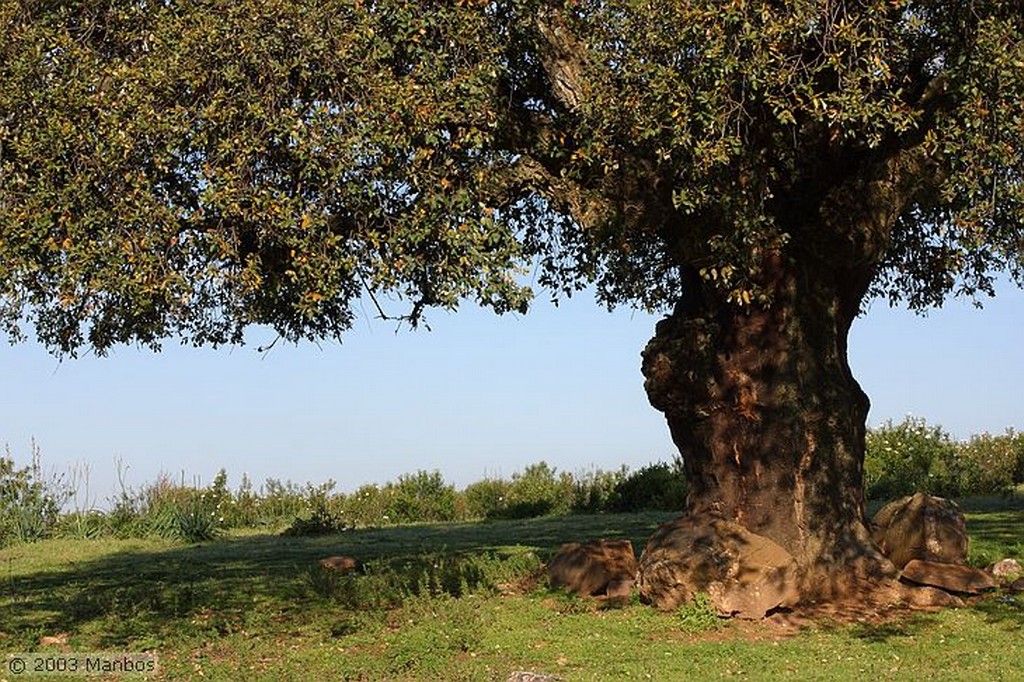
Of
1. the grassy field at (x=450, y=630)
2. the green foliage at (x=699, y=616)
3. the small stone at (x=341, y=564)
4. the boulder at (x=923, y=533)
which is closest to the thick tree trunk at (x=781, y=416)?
the boulder at (x=923, y=533)

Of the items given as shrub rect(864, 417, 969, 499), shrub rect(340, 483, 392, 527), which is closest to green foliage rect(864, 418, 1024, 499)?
shrub rect(864, 417, 969, 499)

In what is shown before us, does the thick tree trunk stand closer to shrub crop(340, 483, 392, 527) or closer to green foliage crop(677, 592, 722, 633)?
green foliage crop(677, 592, 722, 633)

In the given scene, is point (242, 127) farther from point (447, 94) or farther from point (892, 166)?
point (892, 166)

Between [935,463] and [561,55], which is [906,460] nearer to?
[935,463]

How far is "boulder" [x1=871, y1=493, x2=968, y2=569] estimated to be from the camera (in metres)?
17.7

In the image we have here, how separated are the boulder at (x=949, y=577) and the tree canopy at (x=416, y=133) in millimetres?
4426

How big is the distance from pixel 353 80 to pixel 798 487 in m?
7.87

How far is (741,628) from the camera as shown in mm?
14828

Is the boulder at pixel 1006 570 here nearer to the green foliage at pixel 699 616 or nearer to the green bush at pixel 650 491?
the green foliage at pixel 699 616

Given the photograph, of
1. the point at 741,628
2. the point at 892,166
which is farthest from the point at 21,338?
the point at 892,166

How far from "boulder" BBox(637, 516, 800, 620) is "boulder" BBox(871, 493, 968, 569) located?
113 inches

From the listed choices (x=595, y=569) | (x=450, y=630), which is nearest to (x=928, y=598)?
(x=595, y=569)

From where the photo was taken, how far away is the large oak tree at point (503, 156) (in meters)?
13.5

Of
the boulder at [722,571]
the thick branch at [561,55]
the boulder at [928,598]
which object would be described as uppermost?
the thick branch at [561,55]
